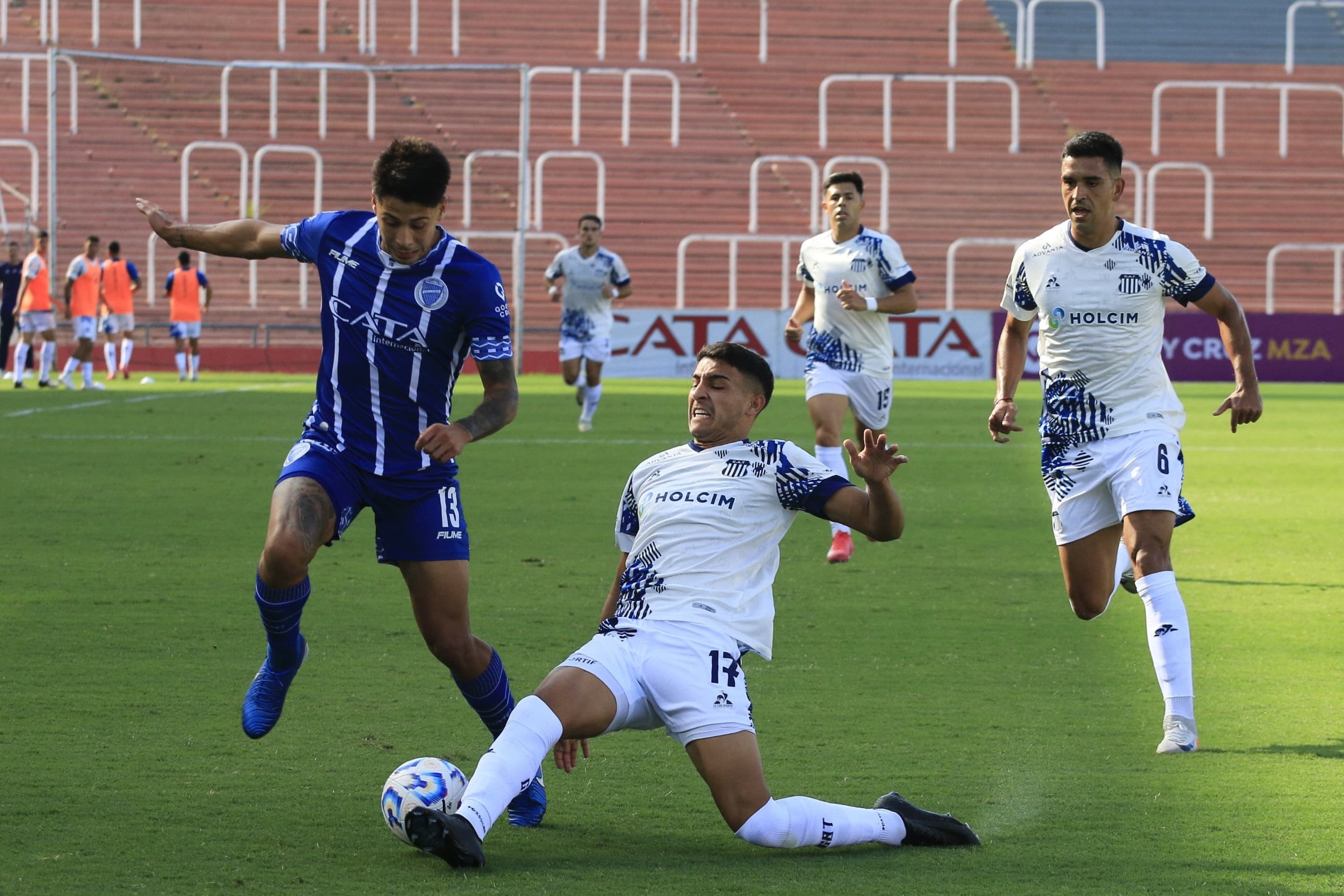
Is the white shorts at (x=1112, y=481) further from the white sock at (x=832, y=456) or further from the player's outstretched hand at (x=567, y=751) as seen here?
the white sock at (x=832, y=456)

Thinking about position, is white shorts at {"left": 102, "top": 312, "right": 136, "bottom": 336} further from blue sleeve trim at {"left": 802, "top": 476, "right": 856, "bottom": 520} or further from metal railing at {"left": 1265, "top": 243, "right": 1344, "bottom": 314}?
blue sleeve trim at {"left": 802, "top": 476, "right": 856, "bottom": 520}

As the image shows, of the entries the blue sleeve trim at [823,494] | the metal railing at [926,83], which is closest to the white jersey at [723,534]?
the blue sleeve trim at [823,494]

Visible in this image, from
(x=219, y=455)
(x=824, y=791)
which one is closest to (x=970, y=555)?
(x=824, y=791)

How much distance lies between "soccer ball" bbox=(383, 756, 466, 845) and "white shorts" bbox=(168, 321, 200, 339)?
2309 centimetres

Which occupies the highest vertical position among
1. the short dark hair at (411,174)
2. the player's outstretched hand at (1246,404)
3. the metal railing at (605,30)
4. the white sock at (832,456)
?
the metal railing at (605,30)

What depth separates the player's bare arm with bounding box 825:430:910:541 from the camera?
4395 millimetres

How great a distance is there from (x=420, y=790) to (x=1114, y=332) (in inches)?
129

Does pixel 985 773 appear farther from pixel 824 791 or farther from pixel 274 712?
pixel 274 712

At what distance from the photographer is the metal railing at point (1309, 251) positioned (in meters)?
30.9

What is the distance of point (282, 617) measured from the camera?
17.0 feet

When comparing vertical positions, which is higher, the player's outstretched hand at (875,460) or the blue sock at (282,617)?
the player's outstretched hand at (875,460)

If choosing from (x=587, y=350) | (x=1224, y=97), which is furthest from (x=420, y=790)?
(x=1224, y=97)

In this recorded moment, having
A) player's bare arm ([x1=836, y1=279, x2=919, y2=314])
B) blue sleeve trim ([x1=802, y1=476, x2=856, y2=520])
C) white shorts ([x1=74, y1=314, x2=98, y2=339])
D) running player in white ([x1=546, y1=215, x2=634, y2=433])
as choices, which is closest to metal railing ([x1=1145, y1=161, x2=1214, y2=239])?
running player in white ([x1=546, y1=215, x2=634, y2=433])

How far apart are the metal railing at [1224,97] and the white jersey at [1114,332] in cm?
2871
